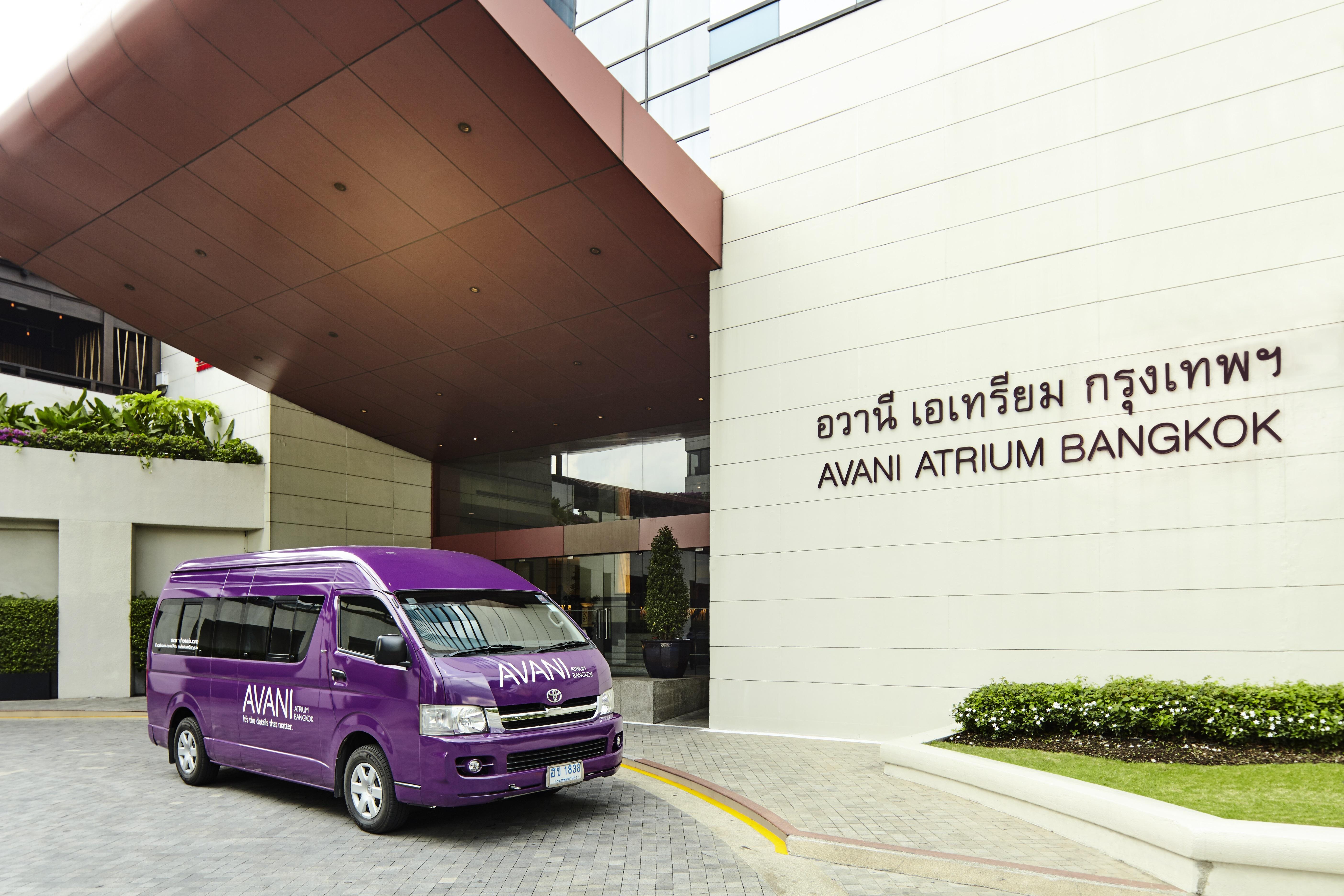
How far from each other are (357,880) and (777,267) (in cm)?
942

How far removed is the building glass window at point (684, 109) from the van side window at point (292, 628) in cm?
929

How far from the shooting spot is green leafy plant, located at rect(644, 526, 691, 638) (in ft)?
50.0

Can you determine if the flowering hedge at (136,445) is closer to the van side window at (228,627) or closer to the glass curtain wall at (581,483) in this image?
the glass curtain wall at (581,483)

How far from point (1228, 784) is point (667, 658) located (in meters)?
9.37

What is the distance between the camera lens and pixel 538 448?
21.4 m

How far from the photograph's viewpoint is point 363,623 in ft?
25.6

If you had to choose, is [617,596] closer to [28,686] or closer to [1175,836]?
[28,686]

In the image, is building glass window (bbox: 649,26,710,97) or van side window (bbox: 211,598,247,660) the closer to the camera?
van side window (bbox: 211,598,247,660)

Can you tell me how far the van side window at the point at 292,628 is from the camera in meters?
8.16

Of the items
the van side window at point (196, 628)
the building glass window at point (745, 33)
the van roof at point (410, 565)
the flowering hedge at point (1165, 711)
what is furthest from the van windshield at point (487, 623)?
the building glass window at point (745, 33)

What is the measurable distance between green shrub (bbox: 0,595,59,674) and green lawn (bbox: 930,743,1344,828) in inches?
703

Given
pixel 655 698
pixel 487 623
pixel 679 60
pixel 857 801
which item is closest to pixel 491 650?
pixel 487 623

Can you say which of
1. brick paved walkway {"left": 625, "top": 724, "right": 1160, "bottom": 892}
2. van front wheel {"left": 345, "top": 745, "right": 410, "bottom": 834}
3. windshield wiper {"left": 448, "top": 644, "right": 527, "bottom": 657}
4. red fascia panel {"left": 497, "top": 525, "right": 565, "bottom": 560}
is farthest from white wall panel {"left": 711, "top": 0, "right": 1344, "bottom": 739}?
red fascia panel {"left": 497, "top": 525, "right": 565, "bottom": 560}

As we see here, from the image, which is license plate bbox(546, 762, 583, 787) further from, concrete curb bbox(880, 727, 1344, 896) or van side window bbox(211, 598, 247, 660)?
van side window bbox(211, 598, 247, 660)
